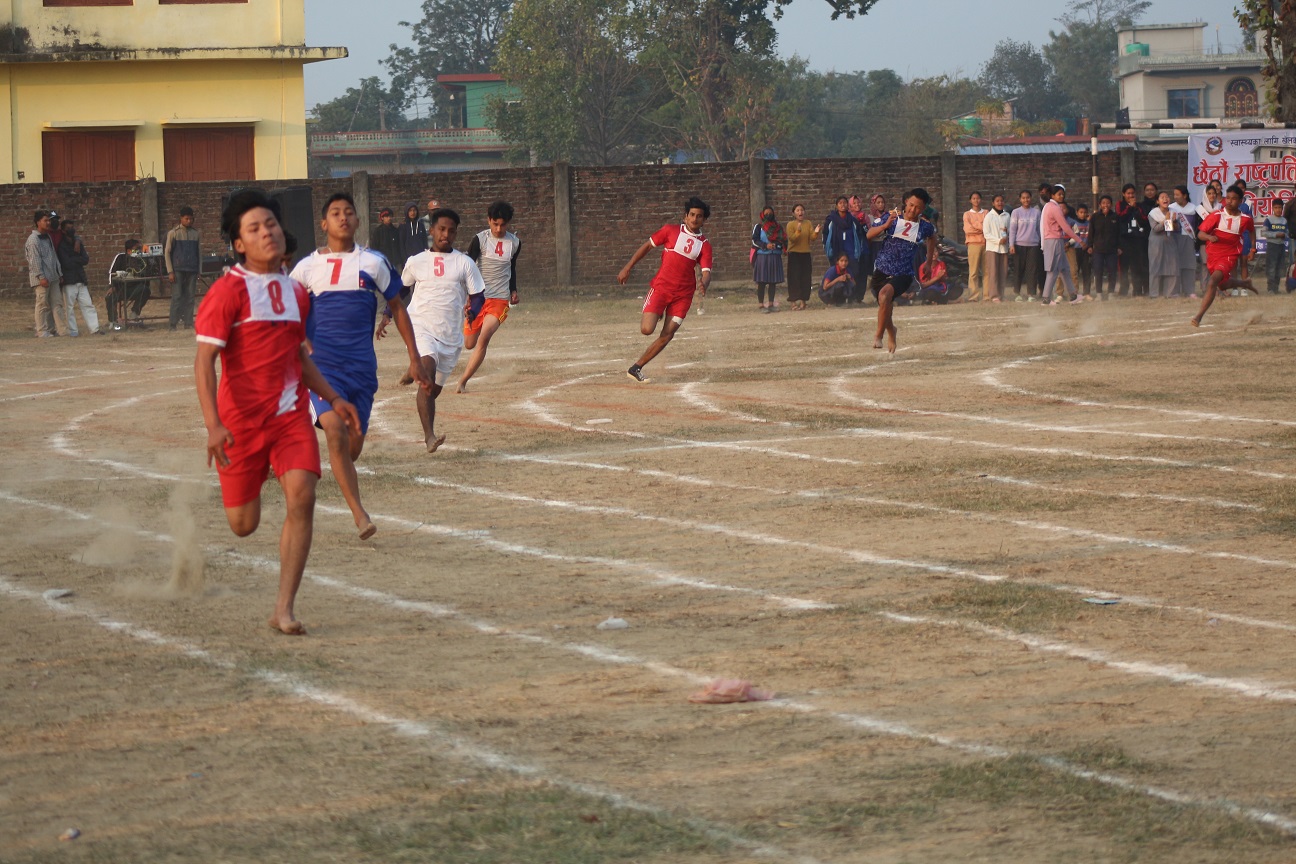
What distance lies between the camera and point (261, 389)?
6617mm

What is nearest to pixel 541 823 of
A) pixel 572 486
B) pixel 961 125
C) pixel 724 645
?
pixel 724 645

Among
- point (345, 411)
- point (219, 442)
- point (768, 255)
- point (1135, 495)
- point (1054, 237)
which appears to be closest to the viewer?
point (219, 442)

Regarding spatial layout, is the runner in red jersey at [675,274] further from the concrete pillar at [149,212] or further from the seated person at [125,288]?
the concrete pillar at [149,212]

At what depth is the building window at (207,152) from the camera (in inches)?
1350

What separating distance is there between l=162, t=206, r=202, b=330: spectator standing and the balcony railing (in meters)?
55.8

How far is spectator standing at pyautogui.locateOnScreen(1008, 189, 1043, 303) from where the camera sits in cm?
2575

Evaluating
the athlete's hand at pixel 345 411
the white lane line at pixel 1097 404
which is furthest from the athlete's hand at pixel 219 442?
the white lane line at pixel 1097 404

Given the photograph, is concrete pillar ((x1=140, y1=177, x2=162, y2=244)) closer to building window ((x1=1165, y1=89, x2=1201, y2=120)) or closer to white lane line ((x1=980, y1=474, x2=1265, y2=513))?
white lane line ((x1=980, y1=474, x2=1265, y2=513))

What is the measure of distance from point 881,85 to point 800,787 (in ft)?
325

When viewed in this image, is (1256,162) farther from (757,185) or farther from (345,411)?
(345,411)

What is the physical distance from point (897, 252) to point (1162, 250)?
10.1 m

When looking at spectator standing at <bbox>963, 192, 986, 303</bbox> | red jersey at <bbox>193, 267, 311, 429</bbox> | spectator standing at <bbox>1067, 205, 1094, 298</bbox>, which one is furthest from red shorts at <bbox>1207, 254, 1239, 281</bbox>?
red jersey at <bbox>193, 267, 311, 429</bbox>

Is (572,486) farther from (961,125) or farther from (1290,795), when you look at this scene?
(961,125)

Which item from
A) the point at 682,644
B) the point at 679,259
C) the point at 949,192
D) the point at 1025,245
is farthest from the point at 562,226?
the point at 682,644
